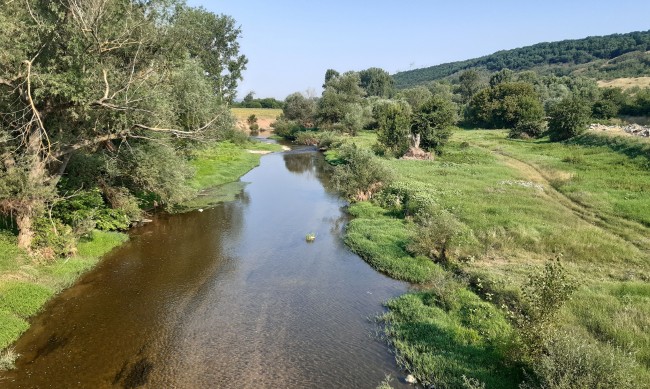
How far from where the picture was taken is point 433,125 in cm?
5572

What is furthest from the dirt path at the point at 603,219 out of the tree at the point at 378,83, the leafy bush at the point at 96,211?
the tree at the point at 378,83

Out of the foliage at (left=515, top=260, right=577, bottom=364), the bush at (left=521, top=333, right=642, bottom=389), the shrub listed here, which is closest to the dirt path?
the shrub

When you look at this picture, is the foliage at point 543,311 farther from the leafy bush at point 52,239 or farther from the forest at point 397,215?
the leafy bush at point 52,239

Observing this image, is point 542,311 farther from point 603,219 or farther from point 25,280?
point 25,280

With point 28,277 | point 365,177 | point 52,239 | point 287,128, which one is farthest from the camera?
point 287,128

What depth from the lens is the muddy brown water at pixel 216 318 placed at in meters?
13.4

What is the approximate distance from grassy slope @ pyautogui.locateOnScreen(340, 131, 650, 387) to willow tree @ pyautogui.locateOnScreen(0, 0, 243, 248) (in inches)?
528

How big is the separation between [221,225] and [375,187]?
13.5 meters

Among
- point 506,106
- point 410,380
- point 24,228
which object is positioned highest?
point 506,106

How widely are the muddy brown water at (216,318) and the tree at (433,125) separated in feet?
102

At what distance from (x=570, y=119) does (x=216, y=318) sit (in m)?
56.5

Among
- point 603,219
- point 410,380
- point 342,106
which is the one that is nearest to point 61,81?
point 410,380

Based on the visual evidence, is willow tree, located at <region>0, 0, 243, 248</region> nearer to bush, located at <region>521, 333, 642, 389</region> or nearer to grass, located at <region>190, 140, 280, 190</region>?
bush, located at <region>521, 333, 642, 389</region>

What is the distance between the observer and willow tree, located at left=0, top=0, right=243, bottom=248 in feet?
57.9
